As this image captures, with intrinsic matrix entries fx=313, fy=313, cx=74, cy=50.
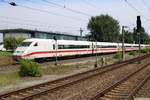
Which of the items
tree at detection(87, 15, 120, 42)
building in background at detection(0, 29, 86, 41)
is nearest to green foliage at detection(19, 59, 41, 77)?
building in background at detection(0, 29, 86, 41)

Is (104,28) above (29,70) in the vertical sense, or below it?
above

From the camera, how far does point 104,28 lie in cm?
11062

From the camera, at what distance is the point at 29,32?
107m

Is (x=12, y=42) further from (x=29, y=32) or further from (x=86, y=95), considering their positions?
(x=86, y=95)

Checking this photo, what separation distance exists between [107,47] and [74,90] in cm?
4857

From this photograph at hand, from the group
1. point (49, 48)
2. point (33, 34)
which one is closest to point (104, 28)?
point (33, 34)

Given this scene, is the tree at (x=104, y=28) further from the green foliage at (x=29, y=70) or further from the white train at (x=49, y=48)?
the green foliage at (x=29, y=70)

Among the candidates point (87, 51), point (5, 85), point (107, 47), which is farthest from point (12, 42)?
point (5, 85)

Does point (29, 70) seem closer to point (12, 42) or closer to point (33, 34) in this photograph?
point (12, 42)

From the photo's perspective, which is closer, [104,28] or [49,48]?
[49,48]

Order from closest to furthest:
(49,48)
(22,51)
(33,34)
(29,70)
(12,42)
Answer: (29,70), (22,51), (49,48), (12,42), (33,34)

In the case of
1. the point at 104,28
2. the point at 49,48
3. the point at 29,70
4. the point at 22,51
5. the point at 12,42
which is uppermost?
the point at 104,28

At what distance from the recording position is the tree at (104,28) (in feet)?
356

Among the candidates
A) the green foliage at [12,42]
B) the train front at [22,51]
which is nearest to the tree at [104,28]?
the green foliage at [12,42]
